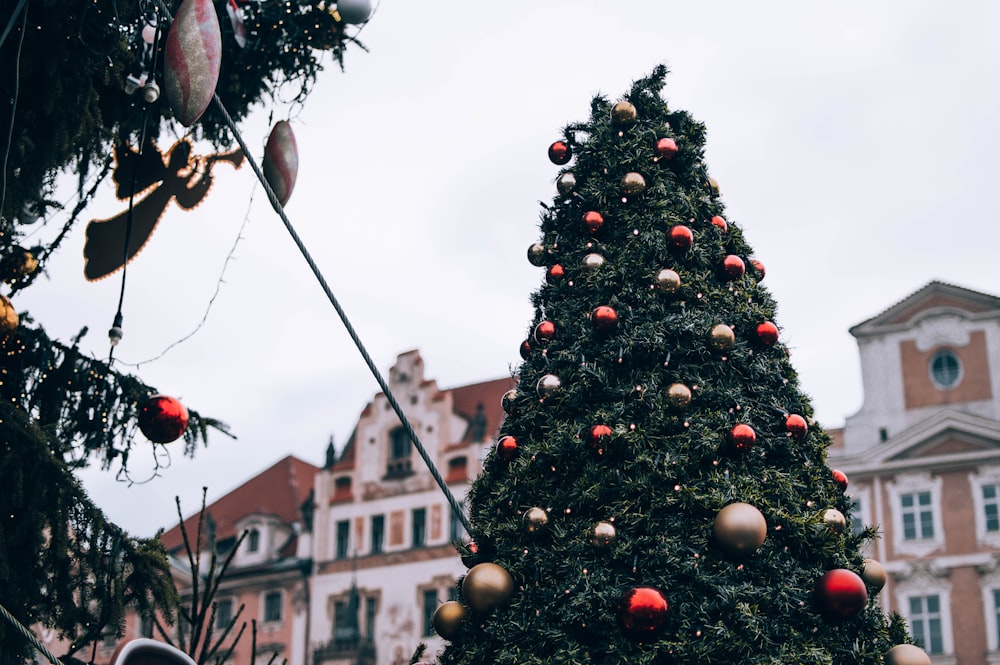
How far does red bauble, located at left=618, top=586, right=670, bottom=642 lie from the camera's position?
606 centimetres

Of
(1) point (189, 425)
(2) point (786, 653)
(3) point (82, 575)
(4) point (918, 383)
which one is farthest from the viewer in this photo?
(4) point (918, 383)

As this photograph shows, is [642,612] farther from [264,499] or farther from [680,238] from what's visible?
[264,499]

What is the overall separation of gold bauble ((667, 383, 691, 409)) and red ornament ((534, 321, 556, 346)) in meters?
0.98

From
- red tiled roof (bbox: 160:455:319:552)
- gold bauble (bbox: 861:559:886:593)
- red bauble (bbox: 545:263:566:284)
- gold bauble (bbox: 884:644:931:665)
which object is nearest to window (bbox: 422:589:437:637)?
red tiled roof (bbox: 160:455:319:552)

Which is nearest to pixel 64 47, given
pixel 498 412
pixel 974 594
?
pixel 974 594

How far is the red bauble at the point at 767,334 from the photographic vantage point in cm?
733

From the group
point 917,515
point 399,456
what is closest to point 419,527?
point 399,456

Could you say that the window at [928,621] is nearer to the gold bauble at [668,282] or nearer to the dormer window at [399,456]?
the dormer window at [399,456]

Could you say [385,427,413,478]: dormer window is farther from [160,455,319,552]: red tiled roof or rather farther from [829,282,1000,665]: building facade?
[829,282,1000,665]: building facade

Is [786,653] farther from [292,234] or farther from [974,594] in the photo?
[974,594]

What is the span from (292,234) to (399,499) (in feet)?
81.8

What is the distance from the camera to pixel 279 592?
3225 cm

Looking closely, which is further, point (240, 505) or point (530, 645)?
point (240, 505)

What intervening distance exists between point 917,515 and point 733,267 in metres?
19.4
